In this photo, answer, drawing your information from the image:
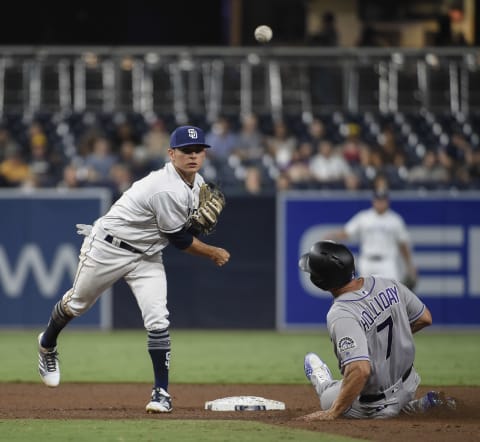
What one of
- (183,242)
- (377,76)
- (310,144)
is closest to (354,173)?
(310,144)

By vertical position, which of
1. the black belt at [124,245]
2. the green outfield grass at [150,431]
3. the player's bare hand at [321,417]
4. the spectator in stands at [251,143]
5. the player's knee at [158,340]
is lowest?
the green outfield grass at [150,431]

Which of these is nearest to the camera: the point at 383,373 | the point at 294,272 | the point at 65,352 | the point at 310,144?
the point at 383,373

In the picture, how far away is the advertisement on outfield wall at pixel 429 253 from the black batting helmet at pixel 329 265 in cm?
819

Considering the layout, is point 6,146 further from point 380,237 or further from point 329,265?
point 329,265

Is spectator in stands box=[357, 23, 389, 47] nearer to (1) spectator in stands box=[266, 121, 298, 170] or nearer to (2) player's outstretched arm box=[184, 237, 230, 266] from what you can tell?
(1) spectator in stands box=[266, 121, 298, 170]

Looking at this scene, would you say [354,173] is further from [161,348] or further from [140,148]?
[161,348]

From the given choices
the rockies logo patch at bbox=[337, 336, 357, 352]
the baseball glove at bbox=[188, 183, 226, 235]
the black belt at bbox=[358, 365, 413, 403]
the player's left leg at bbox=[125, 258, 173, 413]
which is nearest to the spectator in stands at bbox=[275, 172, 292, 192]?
the baseball glove at bbox=[188, 183, 226, 235]

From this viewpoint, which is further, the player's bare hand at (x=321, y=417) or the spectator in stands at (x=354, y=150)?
the spectator in stands at (x=354, y=150)

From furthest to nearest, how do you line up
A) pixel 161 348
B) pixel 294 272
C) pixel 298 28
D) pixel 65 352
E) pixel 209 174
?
1. pixel 298 28
2. pixel 209 174
3. pixel 294 272
4. pixel 65 352
5. pixel 161 348

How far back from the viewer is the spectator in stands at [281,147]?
663 inches

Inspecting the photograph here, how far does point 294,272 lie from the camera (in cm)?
1508

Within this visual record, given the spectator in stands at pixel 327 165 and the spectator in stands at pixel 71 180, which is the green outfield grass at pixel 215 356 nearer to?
the spectator in stands at pixel 71 180

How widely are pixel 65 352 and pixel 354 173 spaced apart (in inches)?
227

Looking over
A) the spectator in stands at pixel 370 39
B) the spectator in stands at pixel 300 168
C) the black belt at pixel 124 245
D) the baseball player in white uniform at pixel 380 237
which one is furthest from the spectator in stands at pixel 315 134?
the black belt at pixel 124 245
